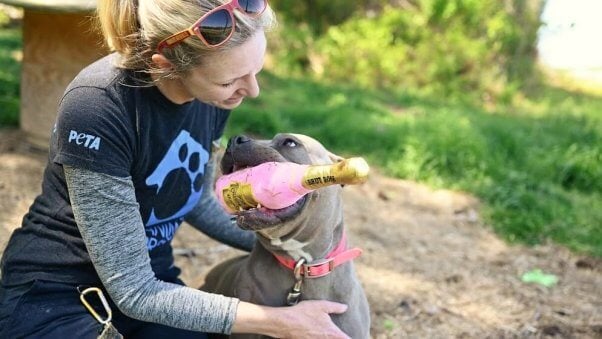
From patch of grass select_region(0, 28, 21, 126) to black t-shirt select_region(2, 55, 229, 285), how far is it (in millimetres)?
3195

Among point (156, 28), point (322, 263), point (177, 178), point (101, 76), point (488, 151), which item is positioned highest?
point (156, 28)

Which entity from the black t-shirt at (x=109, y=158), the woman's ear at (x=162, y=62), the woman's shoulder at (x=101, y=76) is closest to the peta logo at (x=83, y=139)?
the black t-shirt at (x=109, y=158)

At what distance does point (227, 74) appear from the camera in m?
2.19

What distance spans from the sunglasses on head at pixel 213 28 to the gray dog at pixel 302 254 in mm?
443

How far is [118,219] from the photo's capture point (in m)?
2.16

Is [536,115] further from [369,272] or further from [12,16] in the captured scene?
[12,16]

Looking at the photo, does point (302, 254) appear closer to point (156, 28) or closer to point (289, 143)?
point (289, 143)

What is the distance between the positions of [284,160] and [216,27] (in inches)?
21.9

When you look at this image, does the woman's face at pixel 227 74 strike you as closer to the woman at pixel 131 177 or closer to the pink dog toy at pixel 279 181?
the woman at pixel 131 177

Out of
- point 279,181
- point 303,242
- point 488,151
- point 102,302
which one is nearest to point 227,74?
point 279,181

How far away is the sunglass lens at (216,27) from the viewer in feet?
6.72

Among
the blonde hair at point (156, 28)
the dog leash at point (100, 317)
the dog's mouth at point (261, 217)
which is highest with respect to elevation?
the blonde hair at point (156, 28)

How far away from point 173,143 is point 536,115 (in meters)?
8.15

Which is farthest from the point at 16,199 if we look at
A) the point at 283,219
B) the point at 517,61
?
the point at 517,61
